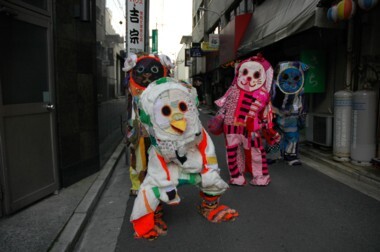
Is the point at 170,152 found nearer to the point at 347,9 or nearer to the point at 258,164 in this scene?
the point at 258,164

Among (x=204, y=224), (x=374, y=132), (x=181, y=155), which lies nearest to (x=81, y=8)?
(x=181, y=155)

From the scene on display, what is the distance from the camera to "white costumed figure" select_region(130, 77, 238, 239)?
3.33 metres

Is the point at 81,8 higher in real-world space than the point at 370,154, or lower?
higher

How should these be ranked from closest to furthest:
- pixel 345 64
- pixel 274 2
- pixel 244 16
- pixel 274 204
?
1. pixel 274 204
2. pixel 345 64
3. pixel 274 2
4. pixel 244 16

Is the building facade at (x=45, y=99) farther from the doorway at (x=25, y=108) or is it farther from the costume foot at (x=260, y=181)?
the costume foot at (x=260, y=181)

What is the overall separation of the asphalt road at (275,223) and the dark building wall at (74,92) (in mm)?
880

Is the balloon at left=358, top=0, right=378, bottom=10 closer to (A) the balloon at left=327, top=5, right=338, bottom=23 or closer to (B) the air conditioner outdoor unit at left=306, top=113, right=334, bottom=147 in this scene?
(A) the balloon at left=327, top=5, right=338, bottom=23

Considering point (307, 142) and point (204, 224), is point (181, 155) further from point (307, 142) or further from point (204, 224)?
point (307, 142)

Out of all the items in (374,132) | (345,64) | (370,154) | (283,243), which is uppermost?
(345,64)

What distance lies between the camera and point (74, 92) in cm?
507

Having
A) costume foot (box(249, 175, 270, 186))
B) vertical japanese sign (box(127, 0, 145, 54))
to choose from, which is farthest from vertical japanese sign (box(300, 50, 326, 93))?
vertical japanese sign (box(127, 0, 145, 54))

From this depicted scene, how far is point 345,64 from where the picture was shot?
24.7 ft

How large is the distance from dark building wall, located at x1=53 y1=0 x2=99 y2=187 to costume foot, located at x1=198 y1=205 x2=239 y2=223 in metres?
2.28

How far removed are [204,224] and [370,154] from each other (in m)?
3.83
